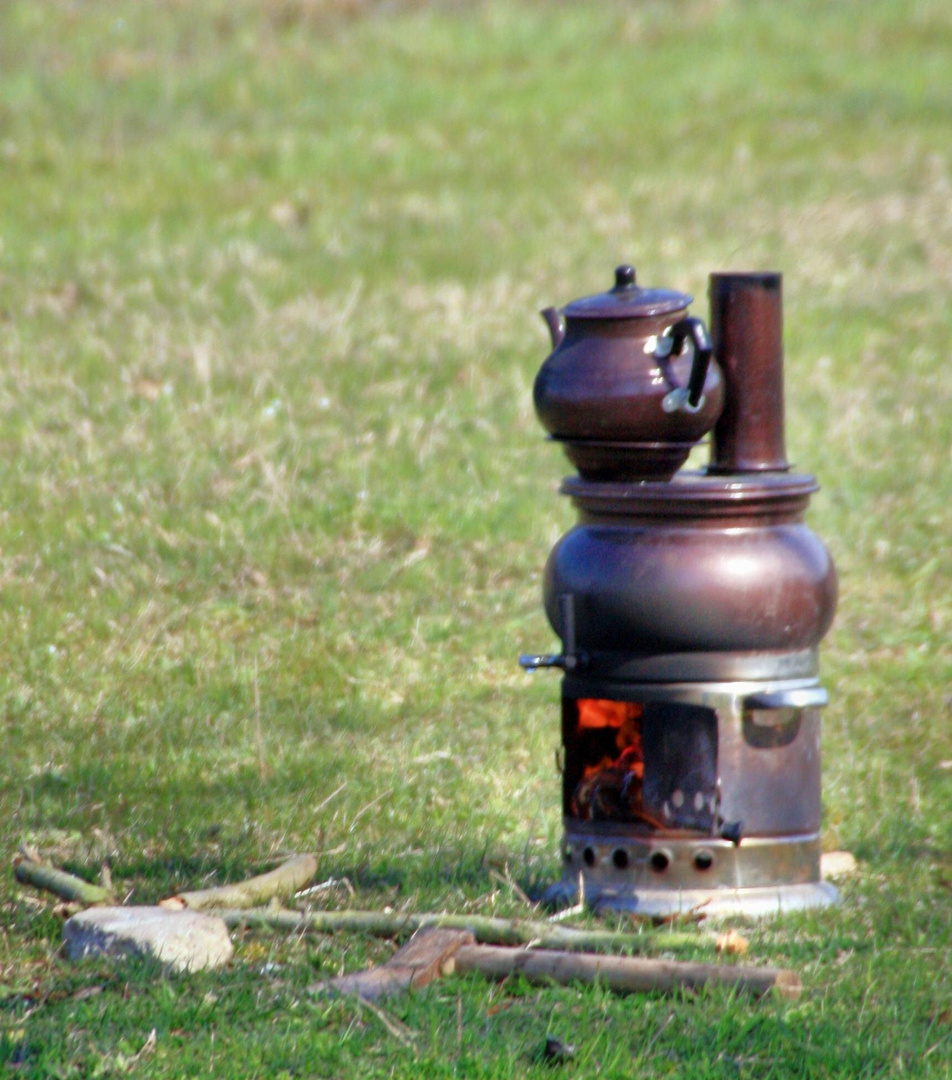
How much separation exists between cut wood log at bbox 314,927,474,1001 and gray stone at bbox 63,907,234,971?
1.14 ft

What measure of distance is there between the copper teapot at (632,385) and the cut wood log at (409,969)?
59.1 inches

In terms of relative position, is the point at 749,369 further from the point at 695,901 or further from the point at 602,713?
the point at 695,901

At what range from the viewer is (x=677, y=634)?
4.91m

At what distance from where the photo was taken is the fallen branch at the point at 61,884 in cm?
486

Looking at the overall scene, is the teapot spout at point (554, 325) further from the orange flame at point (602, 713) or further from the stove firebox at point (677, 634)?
the orange flame at point (602, 713)

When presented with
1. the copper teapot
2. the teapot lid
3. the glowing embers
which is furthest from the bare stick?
the teapot lid

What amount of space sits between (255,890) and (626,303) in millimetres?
2038

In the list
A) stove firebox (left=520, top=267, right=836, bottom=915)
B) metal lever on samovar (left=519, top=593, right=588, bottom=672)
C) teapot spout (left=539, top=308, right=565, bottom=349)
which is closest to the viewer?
stove firebox (left=520, top=267, right=836, bottom=915)

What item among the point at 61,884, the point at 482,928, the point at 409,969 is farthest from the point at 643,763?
the point at 61,884

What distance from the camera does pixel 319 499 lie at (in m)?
8.51

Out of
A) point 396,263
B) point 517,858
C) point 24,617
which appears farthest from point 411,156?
point 517,858

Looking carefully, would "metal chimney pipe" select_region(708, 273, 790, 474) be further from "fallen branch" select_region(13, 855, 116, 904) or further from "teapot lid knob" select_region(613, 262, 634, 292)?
"fallen branch" select_region(13, 855, 116, 904)

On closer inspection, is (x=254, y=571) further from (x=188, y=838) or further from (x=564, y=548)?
(x=564, y=548)

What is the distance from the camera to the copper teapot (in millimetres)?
4980
